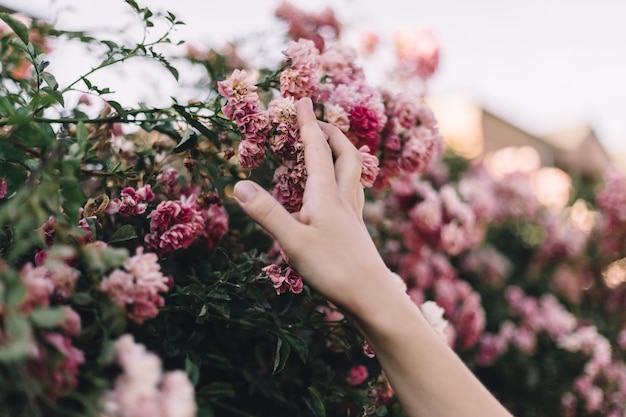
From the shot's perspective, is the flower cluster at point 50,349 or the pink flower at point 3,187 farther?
the pink flower at point 3,187

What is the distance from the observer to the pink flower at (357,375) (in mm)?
1164

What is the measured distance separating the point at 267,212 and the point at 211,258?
0.37 m

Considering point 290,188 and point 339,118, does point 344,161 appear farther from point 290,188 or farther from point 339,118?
point 339,118

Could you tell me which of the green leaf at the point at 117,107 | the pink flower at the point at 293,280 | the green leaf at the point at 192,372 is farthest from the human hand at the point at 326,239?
the green leaf at the point at 117,107

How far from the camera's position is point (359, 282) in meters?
0.80

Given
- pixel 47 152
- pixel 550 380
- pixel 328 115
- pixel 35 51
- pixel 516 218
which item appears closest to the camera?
pixel 47 152

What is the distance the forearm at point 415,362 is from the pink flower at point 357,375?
0.95 feet

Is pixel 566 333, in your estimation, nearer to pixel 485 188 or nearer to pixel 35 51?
pixel 485 188

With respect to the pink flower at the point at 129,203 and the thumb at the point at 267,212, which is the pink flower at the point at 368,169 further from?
the pink flower at the point at 129,203

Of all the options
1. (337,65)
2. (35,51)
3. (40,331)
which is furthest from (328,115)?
(40,331)

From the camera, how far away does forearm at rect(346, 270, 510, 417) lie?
2.70 ft

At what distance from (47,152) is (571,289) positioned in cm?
277

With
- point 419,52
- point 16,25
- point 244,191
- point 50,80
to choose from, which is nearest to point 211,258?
point 244,191

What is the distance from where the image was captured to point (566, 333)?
2.40 metres
